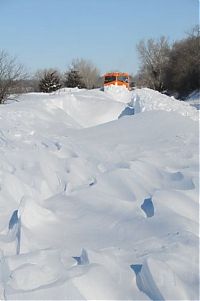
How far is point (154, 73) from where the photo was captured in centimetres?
6988

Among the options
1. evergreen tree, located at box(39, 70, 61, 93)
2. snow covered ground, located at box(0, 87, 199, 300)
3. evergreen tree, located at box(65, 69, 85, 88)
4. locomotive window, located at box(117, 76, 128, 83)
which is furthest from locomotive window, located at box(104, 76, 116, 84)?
snow covered ground, located at box(0, 87, 199, 300)

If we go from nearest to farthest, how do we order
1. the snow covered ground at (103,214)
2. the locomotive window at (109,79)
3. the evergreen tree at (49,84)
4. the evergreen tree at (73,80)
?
the snow covered ground at (103,214)
the locomotive window at (109,79)
the evergreen tree at (49,84)
the evergreen tree at (73,80)

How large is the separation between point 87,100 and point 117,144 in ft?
35.6

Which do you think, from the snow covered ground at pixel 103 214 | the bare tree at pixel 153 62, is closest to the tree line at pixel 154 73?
the bare tree at pixel 153 62

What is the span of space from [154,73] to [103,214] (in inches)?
2641

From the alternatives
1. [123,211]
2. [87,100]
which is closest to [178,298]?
[123,211]

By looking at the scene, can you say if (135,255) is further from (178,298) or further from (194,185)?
(194,185)

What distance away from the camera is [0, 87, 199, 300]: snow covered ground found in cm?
304

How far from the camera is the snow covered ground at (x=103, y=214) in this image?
304 cm

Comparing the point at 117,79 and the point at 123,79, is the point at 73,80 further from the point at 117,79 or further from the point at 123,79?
the point at 117,79

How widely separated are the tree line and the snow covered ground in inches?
944

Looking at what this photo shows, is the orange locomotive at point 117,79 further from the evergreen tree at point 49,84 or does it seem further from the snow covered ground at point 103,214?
the snow covered ground at point 103,214

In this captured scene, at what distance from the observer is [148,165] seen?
5.62 m

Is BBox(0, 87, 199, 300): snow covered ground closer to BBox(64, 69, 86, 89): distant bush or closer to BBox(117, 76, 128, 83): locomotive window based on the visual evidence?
BBox(117, 76, 128, 83): locomotive window
